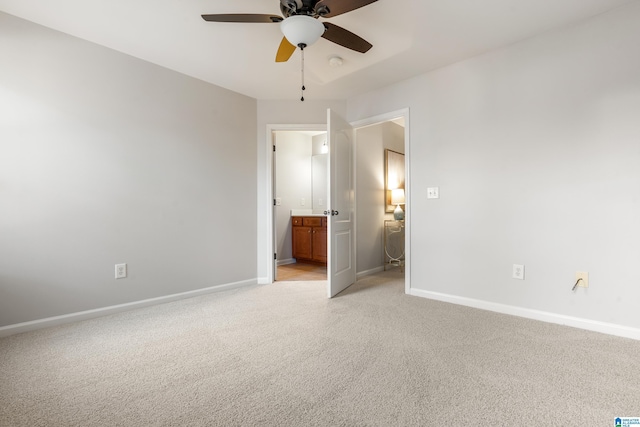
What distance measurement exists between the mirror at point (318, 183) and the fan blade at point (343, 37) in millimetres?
3506

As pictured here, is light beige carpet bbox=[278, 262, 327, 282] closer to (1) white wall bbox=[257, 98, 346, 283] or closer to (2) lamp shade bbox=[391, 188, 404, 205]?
(1) white wall bbox=[257, 98, 346, 283]

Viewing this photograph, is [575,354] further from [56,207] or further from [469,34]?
[56,207]

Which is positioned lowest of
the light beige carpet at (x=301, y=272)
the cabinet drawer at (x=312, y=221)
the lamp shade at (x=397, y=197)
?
the light beige carpet at (x=301, y=272)

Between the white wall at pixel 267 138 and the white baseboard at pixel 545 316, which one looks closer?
the white baseboard at pixel 545 316

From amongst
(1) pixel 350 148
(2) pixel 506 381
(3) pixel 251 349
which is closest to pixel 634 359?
(2) pixel 506 381

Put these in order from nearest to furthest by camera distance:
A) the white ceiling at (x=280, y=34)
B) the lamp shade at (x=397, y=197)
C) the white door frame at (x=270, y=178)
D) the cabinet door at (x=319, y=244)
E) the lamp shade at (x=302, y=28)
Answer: the lamp shade at (x=302, y=28) → the white ceiling at (x=280, y=34) → the white door frame at (x=270, y=178) → the lamp shade at (x=397, y=197) → the cabinet door at (x=319, y=244)

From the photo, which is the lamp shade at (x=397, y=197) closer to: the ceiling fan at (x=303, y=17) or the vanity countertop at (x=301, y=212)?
the vanity countertop at (x=301, y=212)

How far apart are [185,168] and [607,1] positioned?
144 inches

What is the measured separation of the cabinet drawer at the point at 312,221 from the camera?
498 cm

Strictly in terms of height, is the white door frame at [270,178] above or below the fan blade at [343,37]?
below

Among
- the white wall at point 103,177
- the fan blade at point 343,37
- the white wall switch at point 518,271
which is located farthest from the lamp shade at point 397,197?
the fan blade at point 343,37

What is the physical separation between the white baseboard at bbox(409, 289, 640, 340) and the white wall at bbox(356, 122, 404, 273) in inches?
48.6

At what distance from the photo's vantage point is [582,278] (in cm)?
228

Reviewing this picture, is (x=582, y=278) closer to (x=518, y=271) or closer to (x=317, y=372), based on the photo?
(x=518, y=271)
